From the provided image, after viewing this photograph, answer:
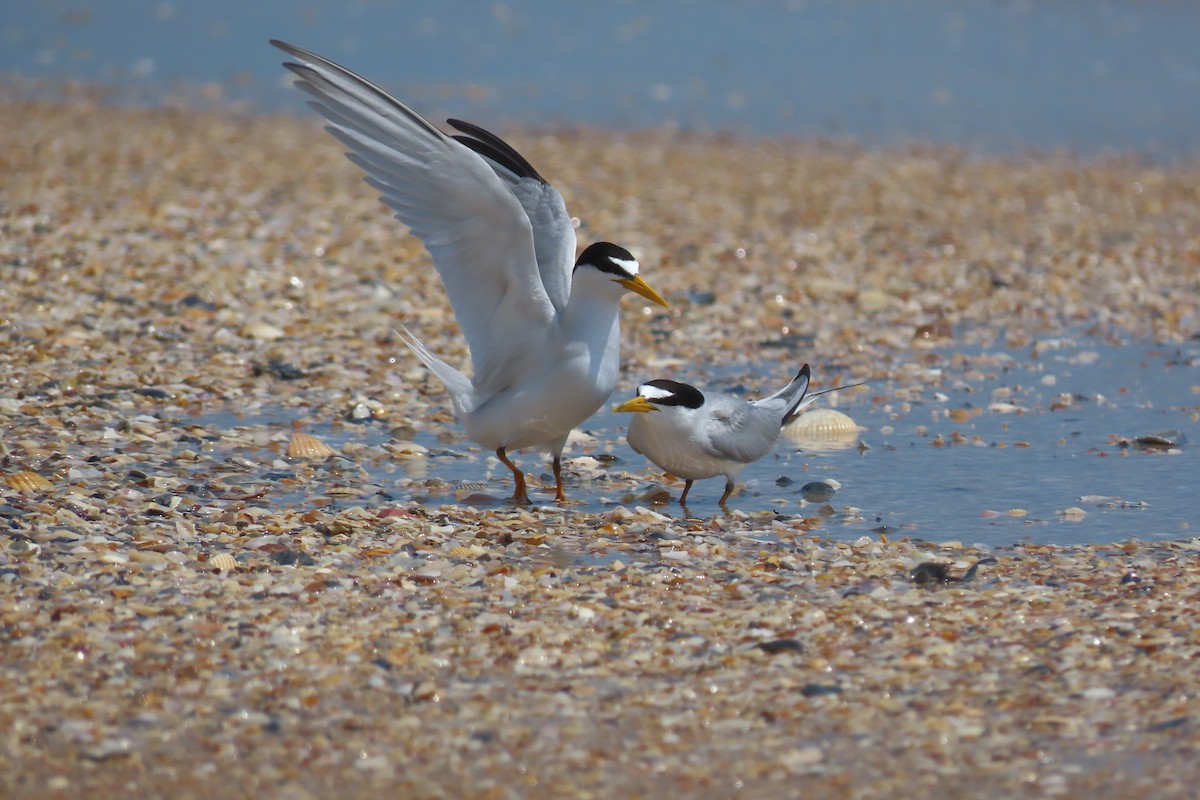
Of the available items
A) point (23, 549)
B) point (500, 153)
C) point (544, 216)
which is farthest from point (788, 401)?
point (23, 549)

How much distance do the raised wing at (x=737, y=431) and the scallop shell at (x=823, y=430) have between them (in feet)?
1.86

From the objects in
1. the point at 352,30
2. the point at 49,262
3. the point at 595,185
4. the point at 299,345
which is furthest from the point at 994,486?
the point at 352,30

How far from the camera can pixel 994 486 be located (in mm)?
5852

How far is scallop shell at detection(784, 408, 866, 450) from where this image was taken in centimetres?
654

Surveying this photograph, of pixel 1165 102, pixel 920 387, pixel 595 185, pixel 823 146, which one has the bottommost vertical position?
pixel 920 387

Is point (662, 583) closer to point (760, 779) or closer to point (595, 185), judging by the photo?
point (760, 779)

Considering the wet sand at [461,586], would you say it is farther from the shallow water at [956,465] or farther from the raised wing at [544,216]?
the raised wing at [544,216]

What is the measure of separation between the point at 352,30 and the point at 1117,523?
15.3 meters

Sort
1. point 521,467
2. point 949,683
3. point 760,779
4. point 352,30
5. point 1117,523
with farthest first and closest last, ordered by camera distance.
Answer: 1. point 352,30
2. point 521,467
3. point 1117,523
4. point 949,683
5. point 760,779

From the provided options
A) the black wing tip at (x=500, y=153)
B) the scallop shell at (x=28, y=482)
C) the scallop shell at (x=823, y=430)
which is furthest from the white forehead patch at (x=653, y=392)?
the scallop shell at (x=28, y=482)

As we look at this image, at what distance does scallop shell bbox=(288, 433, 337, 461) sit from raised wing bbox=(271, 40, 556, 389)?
0.86 meters

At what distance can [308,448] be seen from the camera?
6070 millimetres

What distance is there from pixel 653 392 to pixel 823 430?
50.5 inches

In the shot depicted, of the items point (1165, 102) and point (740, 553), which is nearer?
point (740, 553)
